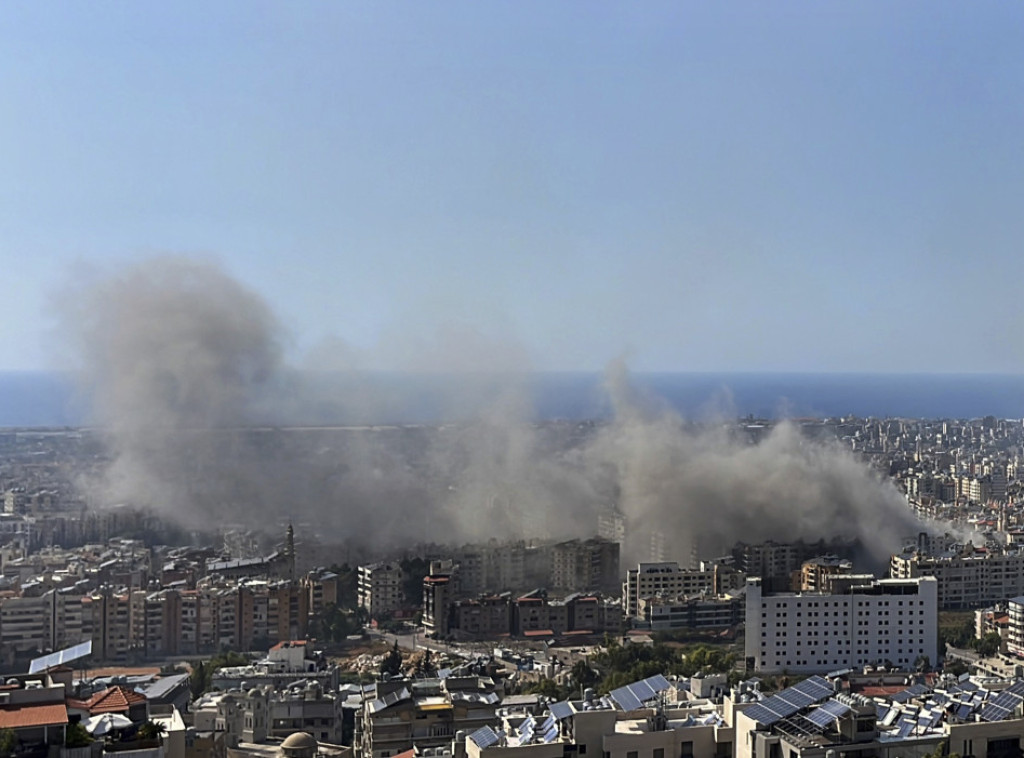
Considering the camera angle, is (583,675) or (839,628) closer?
(583,675)

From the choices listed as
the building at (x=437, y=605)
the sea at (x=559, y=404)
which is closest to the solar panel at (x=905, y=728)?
the building at (x=437, y=605)

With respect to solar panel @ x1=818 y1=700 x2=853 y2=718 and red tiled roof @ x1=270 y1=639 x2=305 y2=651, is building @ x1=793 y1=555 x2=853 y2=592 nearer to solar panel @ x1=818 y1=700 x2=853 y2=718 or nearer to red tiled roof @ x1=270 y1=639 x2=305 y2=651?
red tiled roof @ x1=270 y1=639 x2=305 y2=651

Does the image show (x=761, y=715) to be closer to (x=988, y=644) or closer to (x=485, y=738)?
(x=485, y=738)

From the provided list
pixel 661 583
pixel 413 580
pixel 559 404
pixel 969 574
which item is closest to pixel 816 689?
pixel 661 583

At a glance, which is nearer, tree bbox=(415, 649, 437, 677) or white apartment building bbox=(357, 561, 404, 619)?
tree bbox=(415, 649, 437, 677)

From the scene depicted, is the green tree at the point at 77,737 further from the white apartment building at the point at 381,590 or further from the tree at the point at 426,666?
the white apartment building at the point at 381,590

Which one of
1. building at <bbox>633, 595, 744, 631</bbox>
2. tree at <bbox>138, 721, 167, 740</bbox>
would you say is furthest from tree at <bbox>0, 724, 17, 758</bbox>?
building at <bbox>633, 595, 744, 631</bbox>

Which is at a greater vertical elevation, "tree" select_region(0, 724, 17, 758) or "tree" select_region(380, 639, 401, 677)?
"tree" select_region(0, 724, 17, 758)
